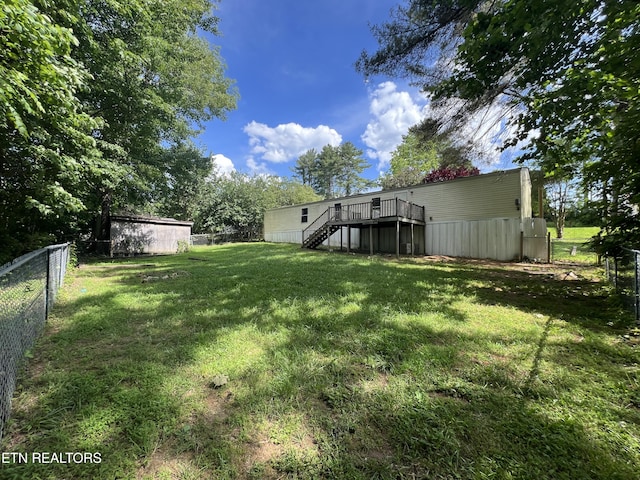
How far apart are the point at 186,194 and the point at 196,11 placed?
1849 centimetres

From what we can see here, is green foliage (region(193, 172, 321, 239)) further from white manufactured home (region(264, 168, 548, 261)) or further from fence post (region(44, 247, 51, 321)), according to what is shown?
fence post (region(44, 247, 51, 321))

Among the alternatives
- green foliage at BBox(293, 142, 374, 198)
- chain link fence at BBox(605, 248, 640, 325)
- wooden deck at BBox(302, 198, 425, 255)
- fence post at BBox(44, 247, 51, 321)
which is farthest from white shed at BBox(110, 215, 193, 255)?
green foliage at BBox(293, 142, 374, 198)

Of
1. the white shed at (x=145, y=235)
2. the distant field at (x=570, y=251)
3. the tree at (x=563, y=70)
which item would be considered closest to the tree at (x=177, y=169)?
the white shed at (x=145, y=235)

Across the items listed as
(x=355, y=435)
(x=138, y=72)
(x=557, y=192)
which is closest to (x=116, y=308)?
(x=355, y=435)

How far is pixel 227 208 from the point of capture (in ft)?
85.0

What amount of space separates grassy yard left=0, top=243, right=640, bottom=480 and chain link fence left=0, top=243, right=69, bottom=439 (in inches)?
5.7

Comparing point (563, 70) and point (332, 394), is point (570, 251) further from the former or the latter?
point (332, 394)

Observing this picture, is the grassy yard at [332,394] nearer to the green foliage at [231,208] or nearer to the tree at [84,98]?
the tree at [84,98]

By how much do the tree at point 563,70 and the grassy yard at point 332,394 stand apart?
288 cm

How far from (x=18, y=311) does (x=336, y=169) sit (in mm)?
37620

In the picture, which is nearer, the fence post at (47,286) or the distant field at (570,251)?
the fence post at (47,286)

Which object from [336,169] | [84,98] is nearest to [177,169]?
[84,98]

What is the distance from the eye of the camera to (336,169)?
3825 cm

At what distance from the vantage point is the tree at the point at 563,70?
362 cm
